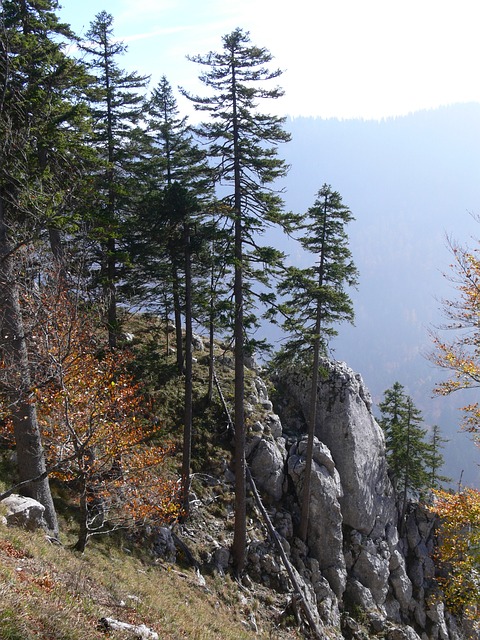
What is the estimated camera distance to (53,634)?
5.98 m

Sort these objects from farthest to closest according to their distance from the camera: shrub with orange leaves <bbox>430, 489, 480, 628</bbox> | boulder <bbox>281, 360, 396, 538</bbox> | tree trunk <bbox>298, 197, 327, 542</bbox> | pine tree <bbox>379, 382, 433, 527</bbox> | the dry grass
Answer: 1. pine tree <bbox>379, 382, 433, 527</bbox>
2. boulder <bbox>281, 360, 396, 538</bbox>
3. tree trunk <bbox>298, 197, 327, 542</bbox>
4. shrub with orange leaves <bbox>430, 489, 480, 628</bbox>
5. the dry grass

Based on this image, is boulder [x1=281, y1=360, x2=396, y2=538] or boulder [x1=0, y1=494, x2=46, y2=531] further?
boulder [x1=281, y1=360, x2=396, y2=538]

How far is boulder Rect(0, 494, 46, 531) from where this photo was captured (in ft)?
34.6

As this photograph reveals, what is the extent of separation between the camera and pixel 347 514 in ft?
80.1

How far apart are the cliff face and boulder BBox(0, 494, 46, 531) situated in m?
12.2

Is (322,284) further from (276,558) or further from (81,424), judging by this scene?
(81,424)

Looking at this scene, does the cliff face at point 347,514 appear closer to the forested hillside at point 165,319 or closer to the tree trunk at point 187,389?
the forested hillside at point 165,319

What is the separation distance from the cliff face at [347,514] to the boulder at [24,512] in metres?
12.2

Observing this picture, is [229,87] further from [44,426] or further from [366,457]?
[366,457]

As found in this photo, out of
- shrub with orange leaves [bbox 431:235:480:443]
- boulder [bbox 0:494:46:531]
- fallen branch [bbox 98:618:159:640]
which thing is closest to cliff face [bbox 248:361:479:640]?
shrub with orange leaves [bbox 431:235:480:443]

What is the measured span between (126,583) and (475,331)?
11.4 meters

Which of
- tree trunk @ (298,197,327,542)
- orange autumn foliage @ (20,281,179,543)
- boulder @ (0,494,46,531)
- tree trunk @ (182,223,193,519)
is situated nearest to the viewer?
orange autumn foliage @ (20,281,179,543)

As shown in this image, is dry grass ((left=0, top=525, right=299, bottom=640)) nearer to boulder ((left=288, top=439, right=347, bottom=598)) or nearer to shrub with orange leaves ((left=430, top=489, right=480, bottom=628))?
boulder ((left=288, top=439, right=347, bottom=598))

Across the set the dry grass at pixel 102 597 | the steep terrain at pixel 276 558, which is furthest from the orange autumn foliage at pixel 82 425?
the steep terrain at pixel 276 558
